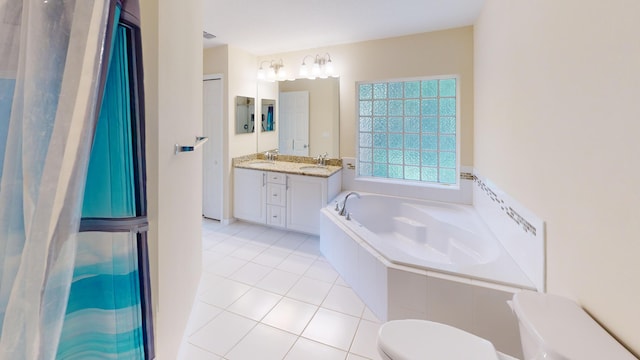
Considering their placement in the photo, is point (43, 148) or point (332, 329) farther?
point (332, 329)

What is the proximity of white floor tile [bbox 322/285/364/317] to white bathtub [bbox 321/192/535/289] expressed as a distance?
1.40 ft

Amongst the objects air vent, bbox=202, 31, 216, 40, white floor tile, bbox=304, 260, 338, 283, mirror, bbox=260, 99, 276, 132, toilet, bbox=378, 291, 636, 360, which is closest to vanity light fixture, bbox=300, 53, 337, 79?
mirror, bbox=260, 99, 276, 132

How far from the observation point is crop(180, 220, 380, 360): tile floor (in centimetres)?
165

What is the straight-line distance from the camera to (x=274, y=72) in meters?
3.97

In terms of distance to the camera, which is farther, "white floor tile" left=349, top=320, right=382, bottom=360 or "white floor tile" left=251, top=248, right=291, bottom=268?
"white floor tile" left=251, top=248, right=291, bottom=268

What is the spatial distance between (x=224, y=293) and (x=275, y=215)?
1.49 meters

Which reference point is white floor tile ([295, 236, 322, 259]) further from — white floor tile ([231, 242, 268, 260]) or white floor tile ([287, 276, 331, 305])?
white floor tile ([287, 276, 331, 305])

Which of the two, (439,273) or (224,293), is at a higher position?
(439,273)

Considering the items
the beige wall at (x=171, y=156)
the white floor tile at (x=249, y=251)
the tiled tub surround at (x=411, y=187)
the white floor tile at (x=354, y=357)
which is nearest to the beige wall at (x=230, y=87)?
the white floor tile at (x=249, y=251)

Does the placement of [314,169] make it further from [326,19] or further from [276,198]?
[326,19]

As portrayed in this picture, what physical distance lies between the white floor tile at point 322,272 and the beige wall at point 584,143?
154 cm

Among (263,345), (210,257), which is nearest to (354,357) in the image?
(263,345)

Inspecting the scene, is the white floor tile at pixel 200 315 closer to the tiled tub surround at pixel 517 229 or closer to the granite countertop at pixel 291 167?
the granite countertop at pixel 291 167

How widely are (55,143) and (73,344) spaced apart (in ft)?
1.88
